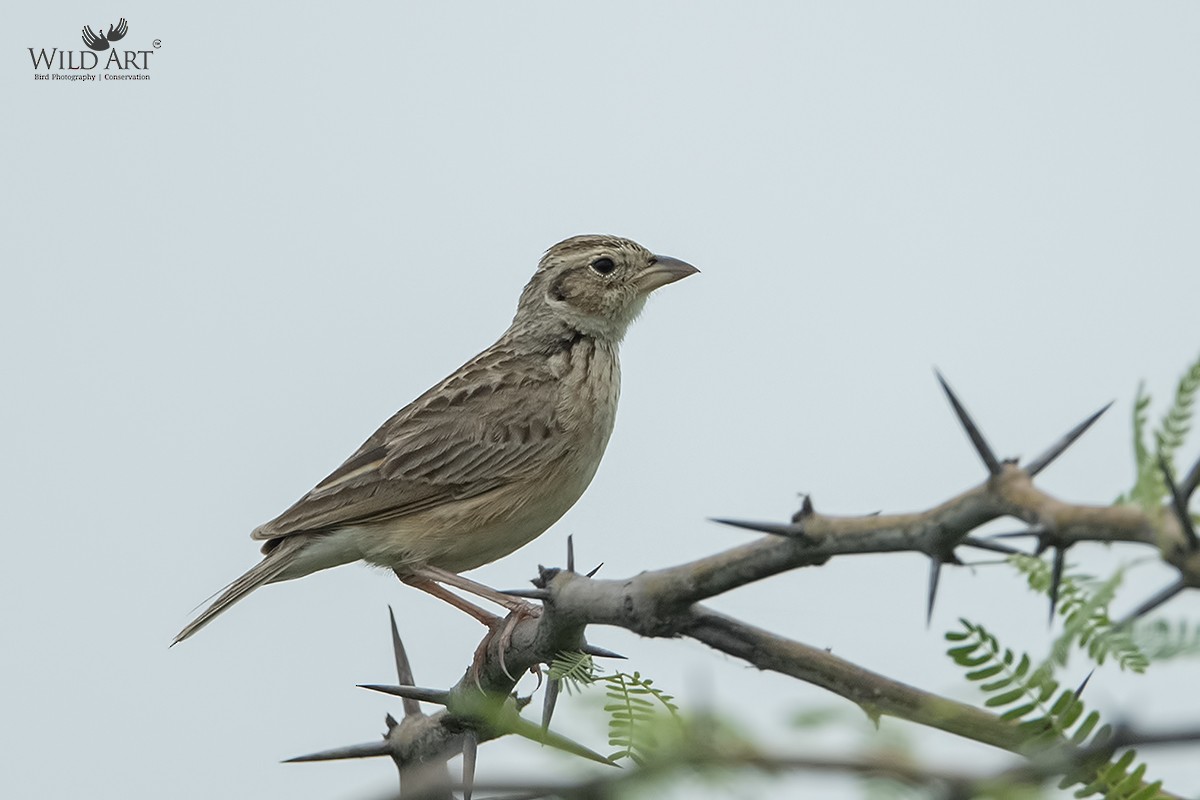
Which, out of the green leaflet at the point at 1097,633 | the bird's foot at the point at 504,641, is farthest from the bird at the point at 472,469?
the green leaflet at the point at 1097,633

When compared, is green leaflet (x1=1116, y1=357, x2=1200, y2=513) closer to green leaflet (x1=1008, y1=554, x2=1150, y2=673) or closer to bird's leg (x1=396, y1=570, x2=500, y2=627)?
green leaflet (x1=1008, y1=554, x2=1150, y2=673)

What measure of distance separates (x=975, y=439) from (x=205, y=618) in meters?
6.46

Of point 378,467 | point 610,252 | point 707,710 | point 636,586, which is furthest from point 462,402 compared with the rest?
point 707,710

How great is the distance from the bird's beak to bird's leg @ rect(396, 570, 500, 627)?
2.64 metres

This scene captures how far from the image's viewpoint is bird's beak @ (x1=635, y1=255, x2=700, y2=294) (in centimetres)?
959

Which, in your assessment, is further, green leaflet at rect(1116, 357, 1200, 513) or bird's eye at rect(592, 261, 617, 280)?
bird's eye at rect(592, 261, 617, 280)

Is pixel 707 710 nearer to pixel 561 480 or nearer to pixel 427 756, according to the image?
pixel 427 756

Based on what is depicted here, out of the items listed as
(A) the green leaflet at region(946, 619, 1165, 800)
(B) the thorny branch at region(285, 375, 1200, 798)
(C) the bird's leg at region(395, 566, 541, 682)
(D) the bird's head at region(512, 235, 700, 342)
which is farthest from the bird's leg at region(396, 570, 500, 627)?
(A) the green leaflet at region(946, 619, 1165, 800)

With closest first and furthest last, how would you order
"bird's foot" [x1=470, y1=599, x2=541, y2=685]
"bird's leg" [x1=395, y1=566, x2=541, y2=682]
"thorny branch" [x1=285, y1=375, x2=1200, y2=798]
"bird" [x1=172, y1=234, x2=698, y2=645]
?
1. "thorny branch" [x1=285, y1=375, x2=1200, y2=798]
2. "bird's foot" [x1=470, y1=599, x2=541, y2=685]
3. "bird's leg" [x1=395, y1=566, x2=541, y2=682]
4. "bird" [x1=172, y1=234, x2=698, y2=645]

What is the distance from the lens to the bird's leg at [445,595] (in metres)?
7.25

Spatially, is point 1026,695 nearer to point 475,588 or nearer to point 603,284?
point 475,588

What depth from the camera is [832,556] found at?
2012 mm

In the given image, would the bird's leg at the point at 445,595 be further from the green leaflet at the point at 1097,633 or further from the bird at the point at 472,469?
the green leaflet at the point at 1097,633

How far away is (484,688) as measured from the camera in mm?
4574
